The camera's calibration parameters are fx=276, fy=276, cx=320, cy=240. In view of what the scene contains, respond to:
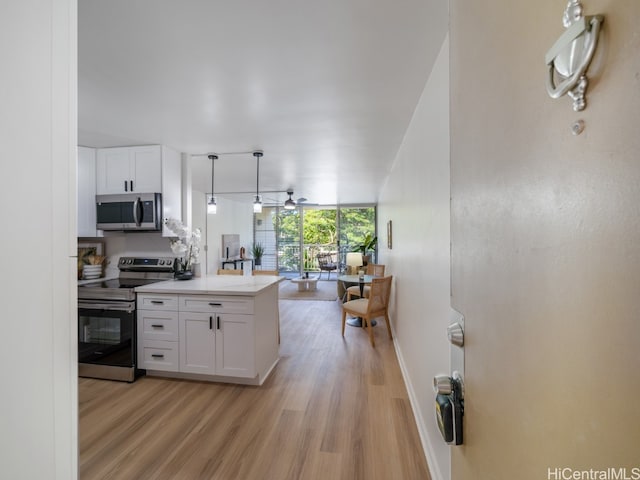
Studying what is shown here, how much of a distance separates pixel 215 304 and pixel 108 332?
1.23 m

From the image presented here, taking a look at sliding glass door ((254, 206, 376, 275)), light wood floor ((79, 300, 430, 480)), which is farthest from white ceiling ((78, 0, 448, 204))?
sliding glass door ((254, 206, 376, 275))

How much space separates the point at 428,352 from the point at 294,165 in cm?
308

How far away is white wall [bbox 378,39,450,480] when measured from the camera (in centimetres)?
149

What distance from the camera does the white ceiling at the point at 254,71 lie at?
130 cm

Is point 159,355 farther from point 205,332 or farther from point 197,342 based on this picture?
point 205,332

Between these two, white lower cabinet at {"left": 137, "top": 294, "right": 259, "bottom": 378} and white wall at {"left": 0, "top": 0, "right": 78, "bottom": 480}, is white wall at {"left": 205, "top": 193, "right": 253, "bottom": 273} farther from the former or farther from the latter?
white wall at {"left": 0, "top": 0, "right": 78, "bottom": 480}

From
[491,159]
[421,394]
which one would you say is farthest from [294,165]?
[491,159]

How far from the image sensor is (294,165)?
13.3ft

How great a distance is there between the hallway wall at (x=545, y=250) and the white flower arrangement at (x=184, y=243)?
3.14 meters

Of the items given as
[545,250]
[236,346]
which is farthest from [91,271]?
[545,250]

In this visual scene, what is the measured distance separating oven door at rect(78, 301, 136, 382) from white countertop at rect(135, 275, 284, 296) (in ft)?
1.00

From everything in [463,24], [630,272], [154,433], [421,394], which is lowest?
[154,433]

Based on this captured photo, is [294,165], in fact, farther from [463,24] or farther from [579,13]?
[579,13]

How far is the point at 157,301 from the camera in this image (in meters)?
2.75
